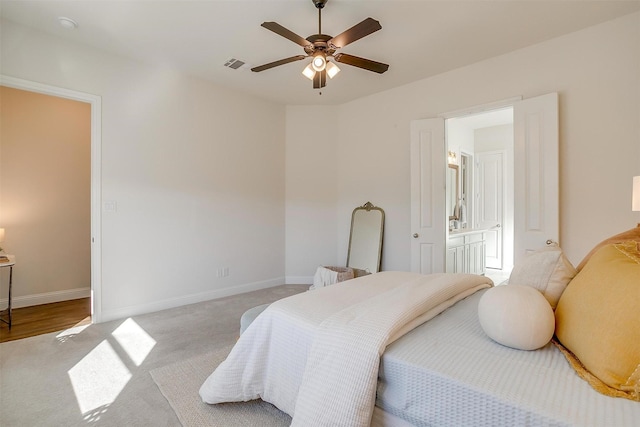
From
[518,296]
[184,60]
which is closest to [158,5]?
[184,60]

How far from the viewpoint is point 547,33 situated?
290 centimetres

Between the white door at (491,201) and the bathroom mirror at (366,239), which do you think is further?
the white door at (491,201)

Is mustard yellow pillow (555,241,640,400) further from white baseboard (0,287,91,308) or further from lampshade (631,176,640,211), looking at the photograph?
white baseboard (0,287,91,308)

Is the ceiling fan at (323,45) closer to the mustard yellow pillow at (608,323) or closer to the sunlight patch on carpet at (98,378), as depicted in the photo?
the mustard yellow pillow at (608,323)

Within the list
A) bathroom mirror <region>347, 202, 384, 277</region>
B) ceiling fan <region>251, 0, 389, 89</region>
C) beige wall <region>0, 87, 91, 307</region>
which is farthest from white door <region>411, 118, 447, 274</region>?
beige wall <region>0, 87, 91, 307</region>

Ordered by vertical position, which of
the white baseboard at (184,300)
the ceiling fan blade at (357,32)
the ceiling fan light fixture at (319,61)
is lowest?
the white baseboard at (184,300)

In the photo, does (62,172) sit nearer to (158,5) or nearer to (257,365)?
(158,5)

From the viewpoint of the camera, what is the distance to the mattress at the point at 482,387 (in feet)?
2.81

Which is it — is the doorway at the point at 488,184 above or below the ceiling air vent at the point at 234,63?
below

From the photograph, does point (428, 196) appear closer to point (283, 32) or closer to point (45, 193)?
point (283, 32)

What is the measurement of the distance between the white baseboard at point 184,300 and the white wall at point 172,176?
0.01m

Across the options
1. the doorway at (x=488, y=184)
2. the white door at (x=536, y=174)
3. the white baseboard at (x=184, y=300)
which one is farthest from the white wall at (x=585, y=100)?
the white baseboard at (x=184, y=300)

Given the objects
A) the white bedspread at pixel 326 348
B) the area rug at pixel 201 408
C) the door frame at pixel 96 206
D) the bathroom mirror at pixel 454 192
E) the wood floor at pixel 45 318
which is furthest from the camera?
the bathroom mirror at pixel 454 192

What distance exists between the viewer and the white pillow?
139cm
